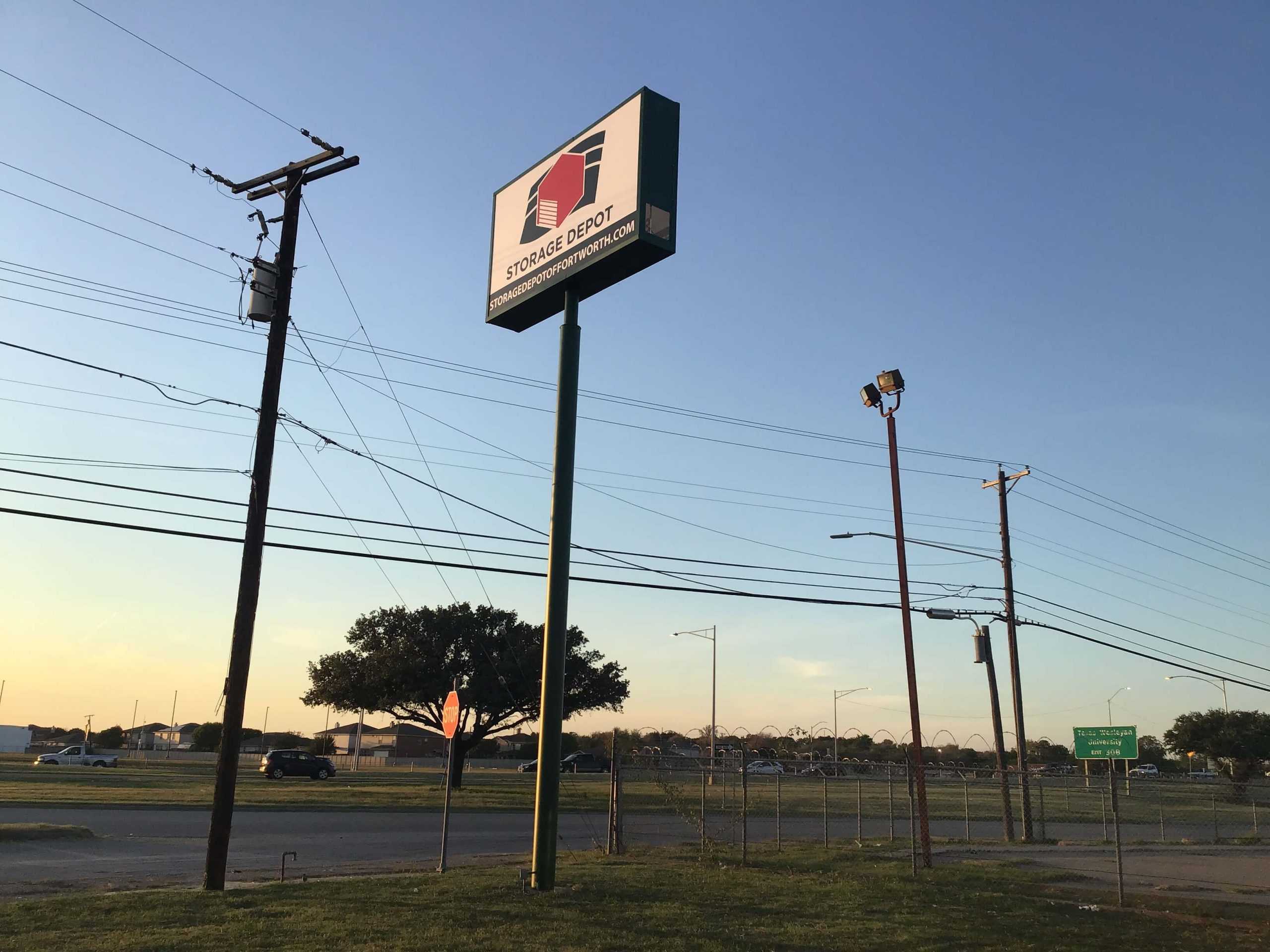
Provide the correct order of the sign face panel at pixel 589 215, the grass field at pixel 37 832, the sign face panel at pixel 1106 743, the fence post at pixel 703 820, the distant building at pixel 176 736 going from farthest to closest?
the distant building at pixel 176 736
the sign face panel at pixel 1106 743
the fence post at pixel 703 820
the grass field at pixel 37 832
the sign face panel at pixel 589 215

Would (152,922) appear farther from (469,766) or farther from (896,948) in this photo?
(469,766)

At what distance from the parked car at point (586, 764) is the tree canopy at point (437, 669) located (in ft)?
75.9

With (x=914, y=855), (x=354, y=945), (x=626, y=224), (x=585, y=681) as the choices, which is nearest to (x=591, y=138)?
(x=626, y=224)

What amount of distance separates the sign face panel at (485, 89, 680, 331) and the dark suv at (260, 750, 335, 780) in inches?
1464

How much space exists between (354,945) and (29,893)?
635 cm

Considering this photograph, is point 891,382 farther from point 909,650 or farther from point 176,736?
point 176,736

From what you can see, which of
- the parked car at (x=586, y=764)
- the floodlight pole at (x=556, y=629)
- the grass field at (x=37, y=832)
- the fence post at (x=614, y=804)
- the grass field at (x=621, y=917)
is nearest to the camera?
the grass field at (x=621, y=917)

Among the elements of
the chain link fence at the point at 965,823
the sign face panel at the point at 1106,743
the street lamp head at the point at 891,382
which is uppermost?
the street lamp head at the point at 891,382

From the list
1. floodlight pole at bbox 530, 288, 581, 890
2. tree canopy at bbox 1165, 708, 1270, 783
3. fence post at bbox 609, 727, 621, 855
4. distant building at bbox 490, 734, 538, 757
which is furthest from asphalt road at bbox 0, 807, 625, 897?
distant building at bbox 490, 734, 538, 757

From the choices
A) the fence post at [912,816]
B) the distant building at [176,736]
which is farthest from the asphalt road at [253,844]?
the distant building at [176,736]

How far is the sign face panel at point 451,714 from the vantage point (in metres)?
15.7

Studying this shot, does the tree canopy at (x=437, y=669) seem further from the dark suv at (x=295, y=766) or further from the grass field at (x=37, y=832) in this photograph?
the grass field at (x=37, y=832)

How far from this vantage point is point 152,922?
35.7ft

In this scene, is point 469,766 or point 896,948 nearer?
point 896,948
